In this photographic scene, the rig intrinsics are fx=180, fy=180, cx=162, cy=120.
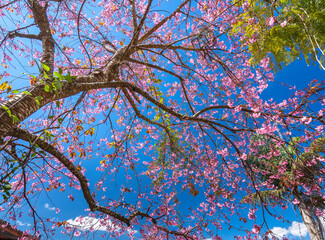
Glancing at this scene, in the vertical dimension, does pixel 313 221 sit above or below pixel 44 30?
below

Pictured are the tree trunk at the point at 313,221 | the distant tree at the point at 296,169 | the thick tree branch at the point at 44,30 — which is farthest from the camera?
the tree trunk at the point at 313,221

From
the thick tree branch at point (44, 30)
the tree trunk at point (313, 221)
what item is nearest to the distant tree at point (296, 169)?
the tree trunk at point (313, 221)

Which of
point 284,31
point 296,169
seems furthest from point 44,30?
point 296,169

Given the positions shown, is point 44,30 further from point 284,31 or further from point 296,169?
point 296,169

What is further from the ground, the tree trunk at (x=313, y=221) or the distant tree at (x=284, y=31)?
the distant tree at (x=284, y=31)

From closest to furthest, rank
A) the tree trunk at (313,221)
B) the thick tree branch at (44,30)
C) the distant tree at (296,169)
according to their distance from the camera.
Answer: the distant tree at (296,169) → the thick tree branch at (44,30) → the tree trunk at (313,221)

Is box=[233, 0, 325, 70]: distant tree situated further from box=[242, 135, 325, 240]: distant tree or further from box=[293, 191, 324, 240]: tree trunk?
box=[293, 191, 324, 240]: tree trunk

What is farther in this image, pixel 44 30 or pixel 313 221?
pixel 44 30

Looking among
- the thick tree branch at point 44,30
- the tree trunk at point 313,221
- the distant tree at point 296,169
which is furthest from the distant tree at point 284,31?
the thick tree branch at point 44,30

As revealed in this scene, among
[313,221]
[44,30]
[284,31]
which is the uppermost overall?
[284,31]

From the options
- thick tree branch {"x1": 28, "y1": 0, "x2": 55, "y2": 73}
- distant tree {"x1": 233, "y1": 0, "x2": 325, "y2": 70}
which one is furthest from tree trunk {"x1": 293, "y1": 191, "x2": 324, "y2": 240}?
thick tree branch {"x1": 28, "y1": 0, "x2": 55, "y2": 73}

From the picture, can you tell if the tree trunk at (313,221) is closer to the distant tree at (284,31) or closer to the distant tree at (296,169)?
the distant tree at (296,169)

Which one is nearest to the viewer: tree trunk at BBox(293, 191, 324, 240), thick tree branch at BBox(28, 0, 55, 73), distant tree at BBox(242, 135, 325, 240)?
distant tree at BBox(242, 135, 325, 240)

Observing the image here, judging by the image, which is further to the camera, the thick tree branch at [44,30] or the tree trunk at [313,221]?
the tree trunk at [313,221]
